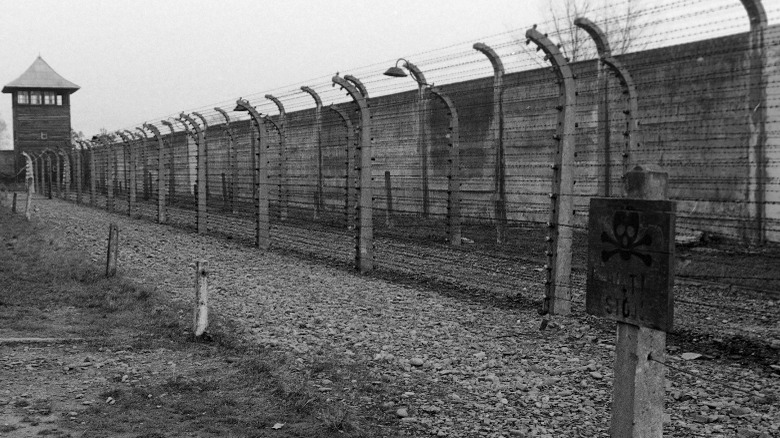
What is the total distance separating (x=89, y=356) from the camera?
5.62m

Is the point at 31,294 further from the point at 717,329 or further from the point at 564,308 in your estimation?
the point at 717,329

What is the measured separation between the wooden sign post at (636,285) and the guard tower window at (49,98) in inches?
2389

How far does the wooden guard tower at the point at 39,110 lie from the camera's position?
54.0 m

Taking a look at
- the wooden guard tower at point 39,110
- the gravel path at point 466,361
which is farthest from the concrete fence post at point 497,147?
the wooden guard tower at point 39,110

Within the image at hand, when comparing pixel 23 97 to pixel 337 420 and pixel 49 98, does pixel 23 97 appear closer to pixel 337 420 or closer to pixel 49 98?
pixel 49 98

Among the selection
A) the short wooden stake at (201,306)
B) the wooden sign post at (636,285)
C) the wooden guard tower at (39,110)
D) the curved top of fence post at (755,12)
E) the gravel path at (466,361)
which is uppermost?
the wooden guard tower at (39,110)

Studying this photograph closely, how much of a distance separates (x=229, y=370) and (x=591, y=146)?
29.3ft

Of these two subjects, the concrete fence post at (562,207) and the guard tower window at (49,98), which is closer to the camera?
the concrete fence post at (562,207)

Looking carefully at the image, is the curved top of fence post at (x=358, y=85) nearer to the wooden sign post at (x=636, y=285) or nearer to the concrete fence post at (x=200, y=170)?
the concrete fence post at (x=200, y=170)

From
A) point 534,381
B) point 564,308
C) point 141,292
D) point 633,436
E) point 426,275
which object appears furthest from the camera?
point 426,275

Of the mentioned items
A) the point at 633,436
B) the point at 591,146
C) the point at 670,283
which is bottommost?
the point at 633,436

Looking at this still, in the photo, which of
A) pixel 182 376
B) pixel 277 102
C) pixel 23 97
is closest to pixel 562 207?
pixel 182 376

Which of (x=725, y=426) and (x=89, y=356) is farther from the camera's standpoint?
(x=89, y=356)

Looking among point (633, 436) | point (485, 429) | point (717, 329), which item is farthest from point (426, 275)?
point (633, 436)
